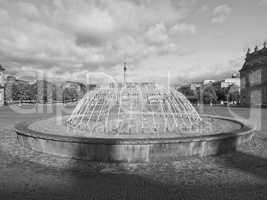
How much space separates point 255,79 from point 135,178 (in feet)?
204

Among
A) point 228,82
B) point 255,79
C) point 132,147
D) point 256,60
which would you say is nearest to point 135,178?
point 132,147

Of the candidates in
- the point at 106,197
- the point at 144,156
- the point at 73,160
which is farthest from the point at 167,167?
the point at 73,160

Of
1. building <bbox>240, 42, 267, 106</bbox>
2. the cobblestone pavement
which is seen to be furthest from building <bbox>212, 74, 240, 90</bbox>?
the cobblestone pavement

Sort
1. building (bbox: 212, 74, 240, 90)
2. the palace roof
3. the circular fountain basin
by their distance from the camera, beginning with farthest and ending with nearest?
building (bbox: 212, 74, 240, 90)
the palace roof
the circular fountain basin

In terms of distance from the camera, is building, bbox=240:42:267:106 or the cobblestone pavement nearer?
the cobblestone pavement

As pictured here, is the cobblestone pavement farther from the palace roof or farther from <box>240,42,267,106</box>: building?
the palace roof

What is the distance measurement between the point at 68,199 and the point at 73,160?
260cm

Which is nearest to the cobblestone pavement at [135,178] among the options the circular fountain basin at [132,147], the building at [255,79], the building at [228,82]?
the circular fountain basin at [132,147]

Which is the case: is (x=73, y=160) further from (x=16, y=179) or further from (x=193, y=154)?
(x=193, y=154)

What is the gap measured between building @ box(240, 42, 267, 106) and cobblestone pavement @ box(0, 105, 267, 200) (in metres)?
53.8

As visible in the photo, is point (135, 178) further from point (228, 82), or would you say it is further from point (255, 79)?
point (228, 82)

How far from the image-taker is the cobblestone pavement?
482 centimetres

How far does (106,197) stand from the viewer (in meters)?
4.68

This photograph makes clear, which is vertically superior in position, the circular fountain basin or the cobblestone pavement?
the circular fountain basin
